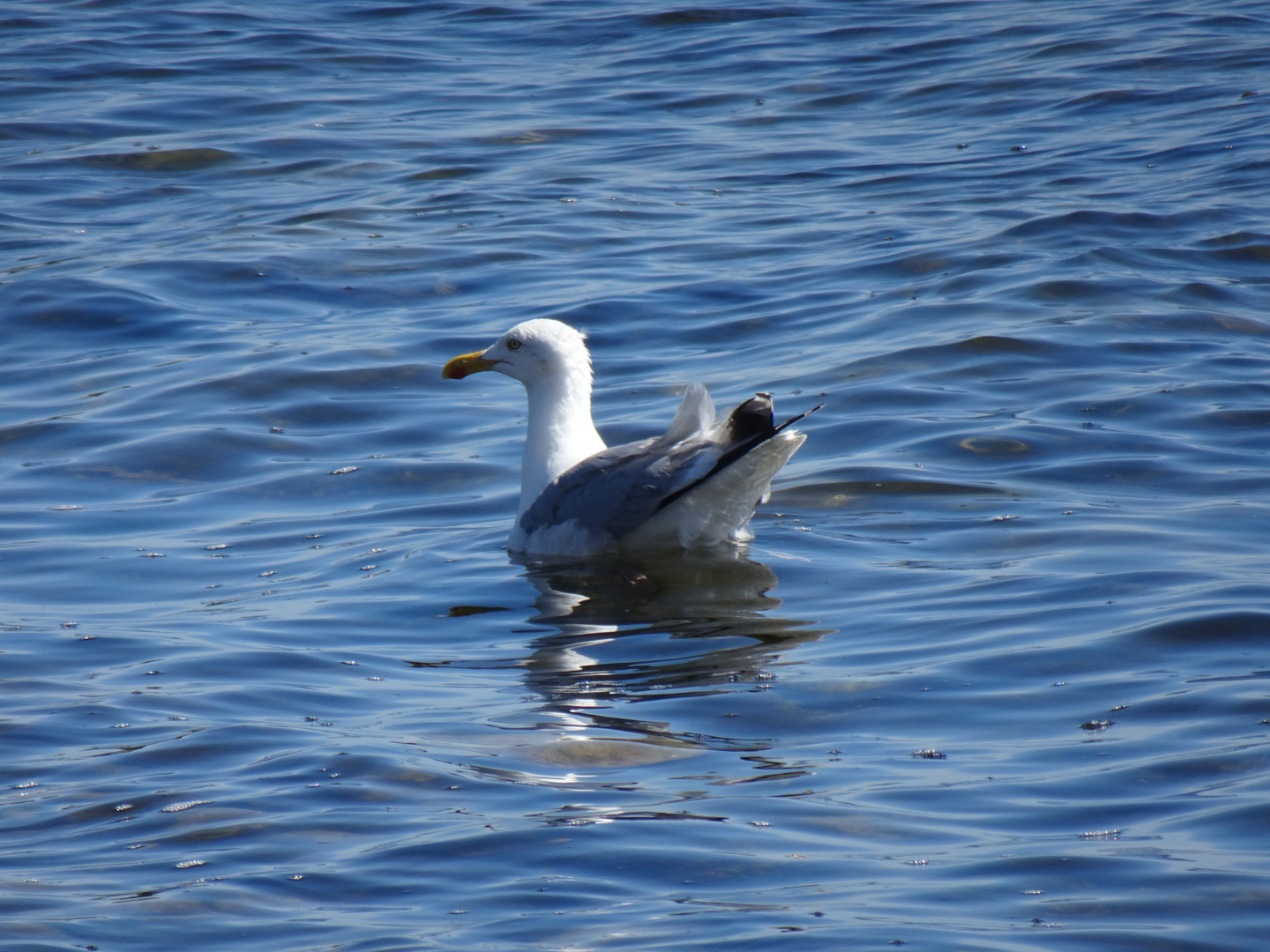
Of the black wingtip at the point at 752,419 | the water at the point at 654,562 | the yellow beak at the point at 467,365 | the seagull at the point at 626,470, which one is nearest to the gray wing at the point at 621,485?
the seagull at the point at 626,470

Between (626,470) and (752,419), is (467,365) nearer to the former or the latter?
(626,470)

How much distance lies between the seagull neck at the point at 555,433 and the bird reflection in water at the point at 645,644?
0.76 metres

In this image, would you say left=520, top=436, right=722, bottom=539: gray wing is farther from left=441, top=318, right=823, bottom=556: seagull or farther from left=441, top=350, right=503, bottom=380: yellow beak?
left=441, top=350, right=503, bottom=380: yellow beak

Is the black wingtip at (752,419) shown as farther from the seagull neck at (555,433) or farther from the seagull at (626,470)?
the seagull neck at (555,433)

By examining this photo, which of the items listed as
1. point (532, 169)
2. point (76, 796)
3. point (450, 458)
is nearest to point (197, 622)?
point (76, 796)

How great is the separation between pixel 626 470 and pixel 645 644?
4.13ft

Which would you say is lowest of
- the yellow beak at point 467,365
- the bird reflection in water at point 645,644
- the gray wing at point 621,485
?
the bird reflection in water at point 645,644

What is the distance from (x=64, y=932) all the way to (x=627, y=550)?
4.04 metres

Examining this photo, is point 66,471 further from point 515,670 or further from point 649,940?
point 649,940

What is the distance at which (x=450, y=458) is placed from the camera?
9250mm

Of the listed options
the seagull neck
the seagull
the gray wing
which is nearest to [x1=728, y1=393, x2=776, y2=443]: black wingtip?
the seagull

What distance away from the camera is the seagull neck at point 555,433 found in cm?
812

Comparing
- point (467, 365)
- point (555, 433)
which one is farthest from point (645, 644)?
point (467, 365)

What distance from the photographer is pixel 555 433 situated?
8.24 meters
